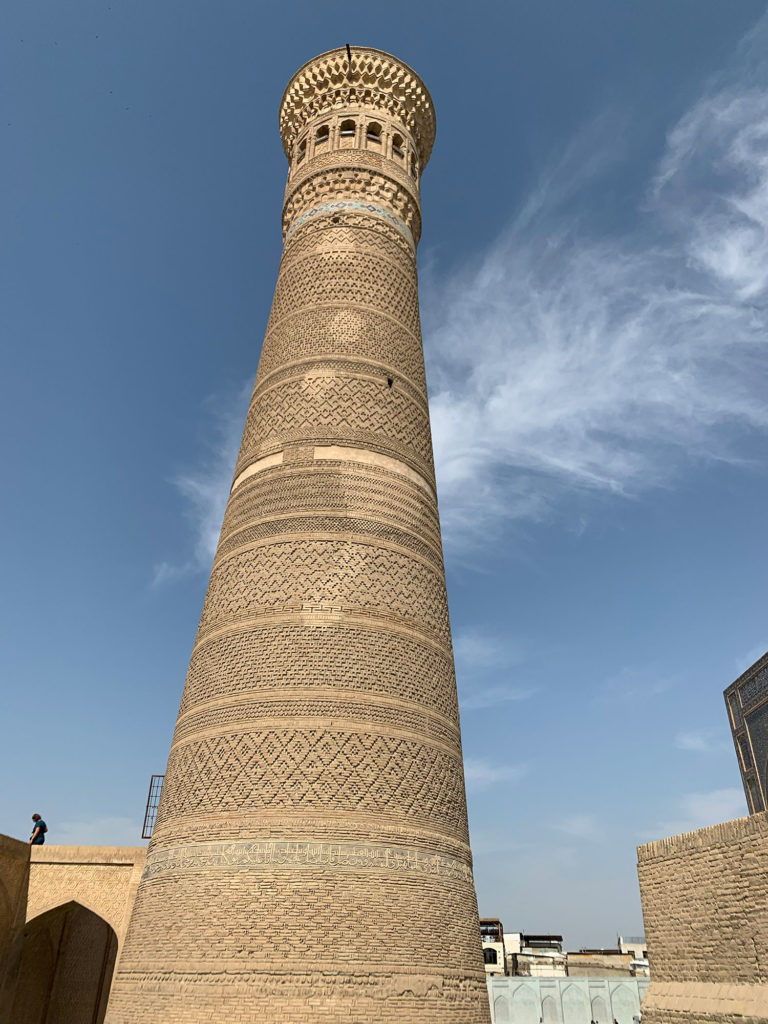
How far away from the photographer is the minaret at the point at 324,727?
6.52 metres

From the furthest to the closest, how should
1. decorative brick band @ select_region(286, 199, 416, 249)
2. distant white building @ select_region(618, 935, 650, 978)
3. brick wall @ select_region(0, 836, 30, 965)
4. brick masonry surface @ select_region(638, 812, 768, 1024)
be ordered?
1. distant white building @ select_region(618, 935, 650, 978)
2. decorative brick band @ select_region(286, 199, 416, 249)
3. brick wall @ select_region(0, 836, 30, 965)
4. brick masonry surface @ select_region(638, 812, 768, 1024)

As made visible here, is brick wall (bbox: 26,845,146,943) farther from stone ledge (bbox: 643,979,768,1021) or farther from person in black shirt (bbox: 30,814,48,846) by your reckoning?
stone ledge (bbox: 643,979,768,1021)

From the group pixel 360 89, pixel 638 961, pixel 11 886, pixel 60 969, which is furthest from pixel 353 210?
pixel 638 961

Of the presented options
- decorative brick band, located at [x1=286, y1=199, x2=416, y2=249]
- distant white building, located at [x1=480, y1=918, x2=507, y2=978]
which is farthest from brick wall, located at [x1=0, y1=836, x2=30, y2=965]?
distant white building, located at [x1=480, y1=918, x2=507, y2=978]

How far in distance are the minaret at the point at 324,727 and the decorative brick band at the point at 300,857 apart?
0.02m

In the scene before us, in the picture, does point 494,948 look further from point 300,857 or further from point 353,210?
point 353,210

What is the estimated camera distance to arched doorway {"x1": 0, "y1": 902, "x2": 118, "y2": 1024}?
10.0m

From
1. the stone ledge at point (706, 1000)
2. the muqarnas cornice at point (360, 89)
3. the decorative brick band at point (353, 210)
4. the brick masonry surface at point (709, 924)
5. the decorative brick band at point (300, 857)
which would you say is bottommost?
the stone ledge at point (706, 1000)

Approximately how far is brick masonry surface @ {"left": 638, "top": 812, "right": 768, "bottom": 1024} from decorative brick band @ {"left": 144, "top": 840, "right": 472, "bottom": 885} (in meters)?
2.01

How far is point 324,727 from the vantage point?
288 inches

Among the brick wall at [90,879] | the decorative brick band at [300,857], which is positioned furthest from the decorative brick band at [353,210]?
the brick wall at [90,879]

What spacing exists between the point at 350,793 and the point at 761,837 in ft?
11.2

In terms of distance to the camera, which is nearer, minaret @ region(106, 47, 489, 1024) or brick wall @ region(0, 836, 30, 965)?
minaret @ region(106, 47, 489, 1024)

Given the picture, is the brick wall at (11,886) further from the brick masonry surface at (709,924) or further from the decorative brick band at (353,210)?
the decorative brick band at (353,210)
